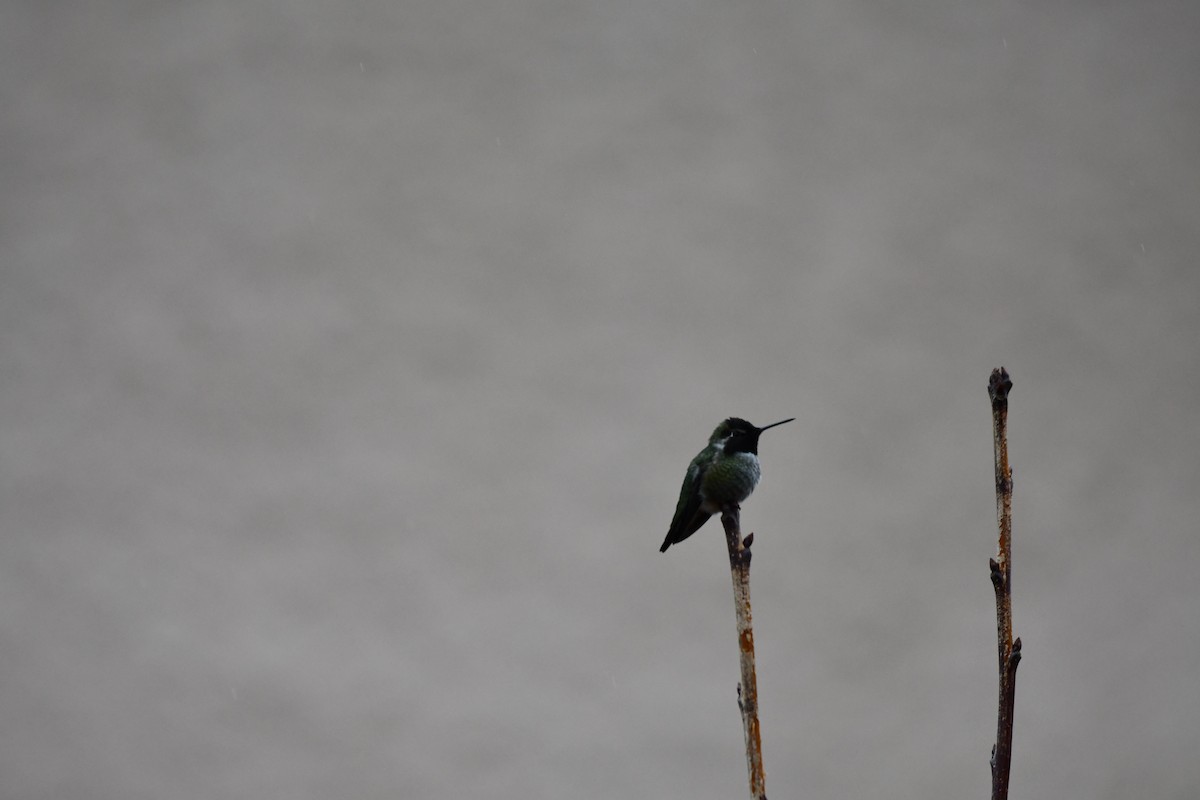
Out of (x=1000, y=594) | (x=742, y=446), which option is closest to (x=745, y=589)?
(x=1000, y=594)

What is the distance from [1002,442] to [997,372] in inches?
2.8

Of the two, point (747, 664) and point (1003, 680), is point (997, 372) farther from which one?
point (747, 664)

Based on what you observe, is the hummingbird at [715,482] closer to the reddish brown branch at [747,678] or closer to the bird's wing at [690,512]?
the bird's wing at [690,512]

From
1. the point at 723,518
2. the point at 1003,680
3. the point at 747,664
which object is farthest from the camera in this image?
the point at 723,518

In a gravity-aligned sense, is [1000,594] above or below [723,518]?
below

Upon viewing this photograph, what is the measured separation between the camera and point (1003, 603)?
0.96m

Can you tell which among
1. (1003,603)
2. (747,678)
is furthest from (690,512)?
(1003,603)

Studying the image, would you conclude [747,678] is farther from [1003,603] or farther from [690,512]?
[690,512]

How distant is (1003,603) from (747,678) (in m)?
0.28

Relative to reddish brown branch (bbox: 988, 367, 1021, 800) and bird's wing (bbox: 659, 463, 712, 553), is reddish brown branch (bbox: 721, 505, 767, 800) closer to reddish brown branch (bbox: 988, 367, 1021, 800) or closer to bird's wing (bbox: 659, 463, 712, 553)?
reddish brown branch (bbox: 988, 367, 1021, 800)

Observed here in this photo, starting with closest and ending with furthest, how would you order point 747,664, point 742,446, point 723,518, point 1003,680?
point 1003,680 < point 747,664 < point 723,518 < point 742,446

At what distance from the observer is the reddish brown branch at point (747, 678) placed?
40.0 inches

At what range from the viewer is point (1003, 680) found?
0.94m

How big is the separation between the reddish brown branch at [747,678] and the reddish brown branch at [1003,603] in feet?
0.74
